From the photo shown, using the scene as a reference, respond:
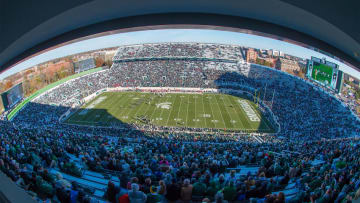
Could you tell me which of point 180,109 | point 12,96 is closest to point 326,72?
point 180,109

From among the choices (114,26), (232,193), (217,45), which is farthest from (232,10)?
(217,45)

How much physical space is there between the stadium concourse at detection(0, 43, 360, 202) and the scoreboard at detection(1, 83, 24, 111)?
1.55m

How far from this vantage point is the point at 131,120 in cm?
2677

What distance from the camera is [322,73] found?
28.5m

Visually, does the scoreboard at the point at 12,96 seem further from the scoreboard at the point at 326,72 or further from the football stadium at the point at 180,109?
the scoreboard at the point at 326,72

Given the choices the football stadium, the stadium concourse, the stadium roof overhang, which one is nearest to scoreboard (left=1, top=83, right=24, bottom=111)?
the football stadium

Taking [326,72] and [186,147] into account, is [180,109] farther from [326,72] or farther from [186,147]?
[186,147]

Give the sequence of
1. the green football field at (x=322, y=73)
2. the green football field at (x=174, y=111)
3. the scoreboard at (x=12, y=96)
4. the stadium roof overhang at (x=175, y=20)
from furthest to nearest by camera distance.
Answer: the green football field at (x=322, y=73), the green football field at (x=174, y=111), the scoreboard at (x=12, y=96), the stadium roof overhang at (x=175, y=20)

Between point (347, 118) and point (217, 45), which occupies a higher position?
point (217, 45)

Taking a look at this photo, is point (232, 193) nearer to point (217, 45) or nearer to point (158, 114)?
point (158, 114)

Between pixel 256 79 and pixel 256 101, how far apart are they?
887cm

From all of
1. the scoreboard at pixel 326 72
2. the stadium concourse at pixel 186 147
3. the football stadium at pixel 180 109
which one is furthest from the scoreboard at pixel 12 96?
the scoreboard at pixel 326 72

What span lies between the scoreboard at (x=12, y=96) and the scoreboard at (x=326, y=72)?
38598 mm

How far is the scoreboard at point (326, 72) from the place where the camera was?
89.1ft
